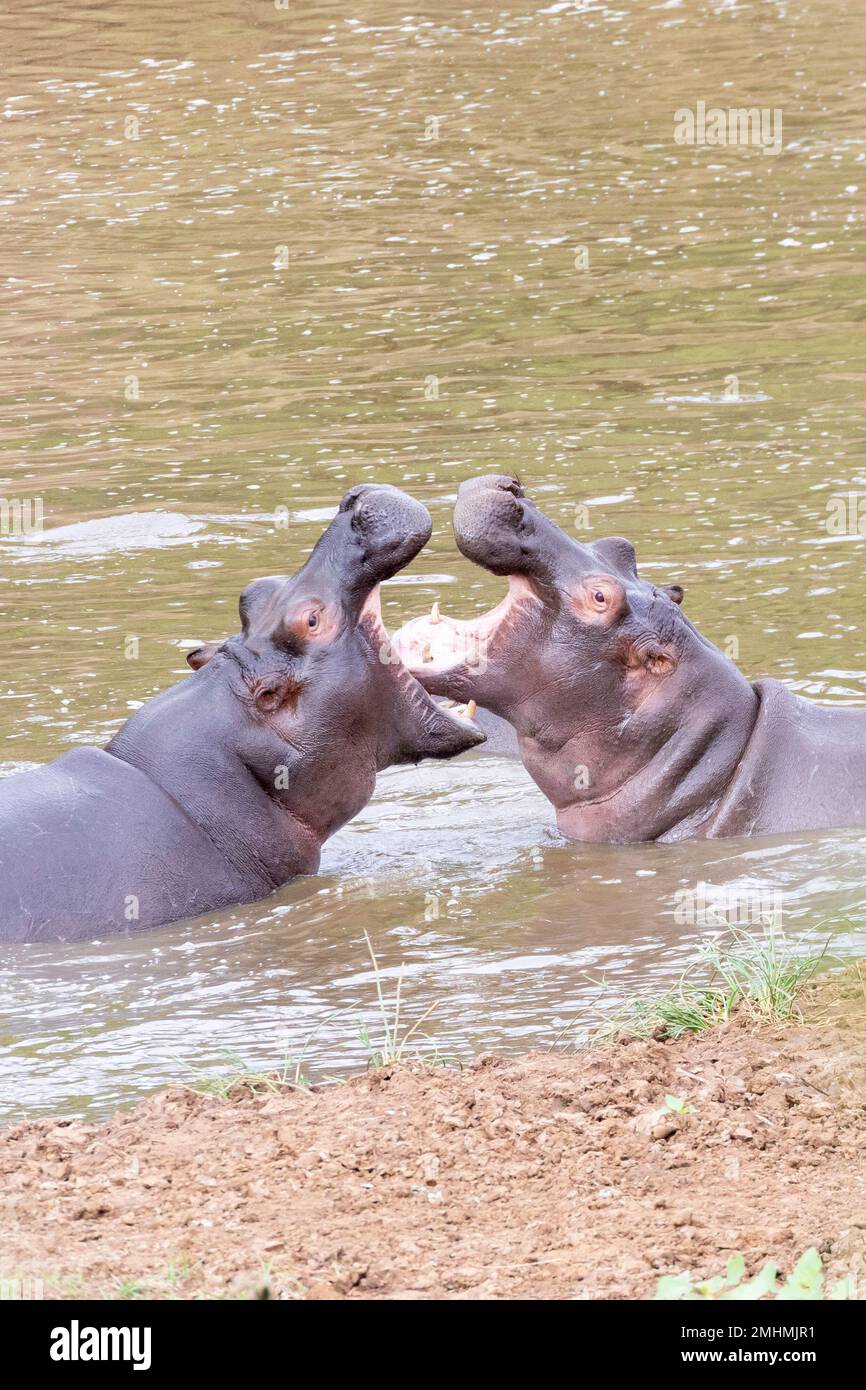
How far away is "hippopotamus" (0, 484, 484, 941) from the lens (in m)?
6.21

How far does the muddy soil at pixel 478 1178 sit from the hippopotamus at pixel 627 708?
1.90 m

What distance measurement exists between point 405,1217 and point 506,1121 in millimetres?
481

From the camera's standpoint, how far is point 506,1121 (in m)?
4.54

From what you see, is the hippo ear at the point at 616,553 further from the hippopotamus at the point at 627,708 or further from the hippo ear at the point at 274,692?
the hippo ear at the point at 274,692

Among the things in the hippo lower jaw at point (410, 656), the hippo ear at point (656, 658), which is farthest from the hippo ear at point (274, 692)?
the hippo ear at point (656, 658)

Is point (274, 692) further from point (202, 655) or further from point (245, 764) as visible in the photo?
point (202, 655)

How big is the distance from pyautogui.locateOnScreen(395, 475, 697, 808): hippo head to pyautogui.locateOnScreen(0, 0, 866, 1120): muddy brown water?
1.28 feet

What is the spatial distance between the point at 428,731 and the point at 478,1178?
2.40 m

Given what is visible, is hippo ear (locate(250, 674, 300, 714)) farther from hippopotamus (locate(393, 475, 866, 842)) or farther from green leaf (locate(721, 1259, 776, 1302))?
green leaf (locate(721, 1259, 776, 1302))

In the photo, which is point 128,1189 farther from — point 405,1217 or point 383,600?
point 383,600

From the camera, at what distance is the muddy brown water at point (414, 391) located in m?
6.14

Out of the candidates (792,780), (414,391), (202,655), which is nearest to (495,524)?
(202,655)

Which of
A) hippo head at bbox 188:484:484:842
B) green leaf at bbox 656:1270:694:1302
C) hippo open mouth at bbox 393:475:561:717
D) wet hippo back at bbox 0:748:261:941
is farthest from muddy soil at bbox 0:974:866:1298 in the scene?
hippo open mouth at bbox 393:475:561:717
